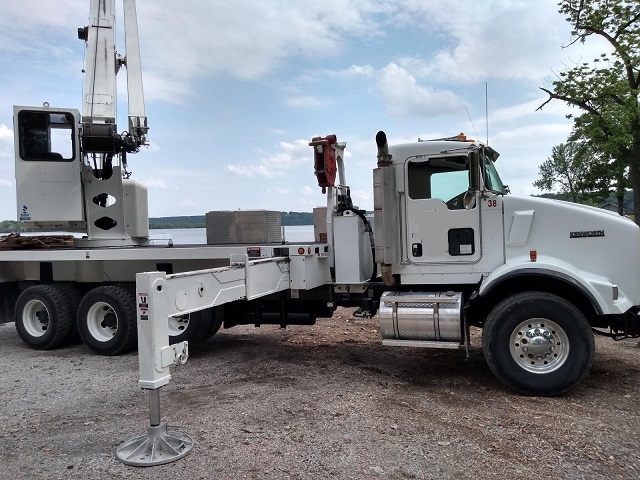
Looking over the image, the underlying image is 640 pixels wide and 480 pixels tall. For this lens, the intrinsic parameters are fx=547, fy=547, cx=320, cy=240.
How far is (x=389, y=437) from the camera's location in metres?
4.61

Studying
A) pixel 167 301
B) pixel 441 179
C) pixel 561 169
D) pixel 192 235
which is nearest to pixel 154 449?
pixel 167 301

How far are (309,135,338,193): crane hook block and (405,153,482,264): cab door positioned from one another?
1.11 m

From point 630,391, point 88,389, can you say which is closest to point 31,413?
point 88,389

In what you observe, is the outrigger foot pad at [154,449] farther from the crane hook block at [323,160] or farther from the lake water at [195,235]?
the lake water at [195,235]

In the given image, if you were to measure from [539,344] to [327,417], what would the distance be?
7.76ft

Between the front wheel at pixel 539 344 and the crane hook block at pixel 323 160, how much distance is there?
2.70m

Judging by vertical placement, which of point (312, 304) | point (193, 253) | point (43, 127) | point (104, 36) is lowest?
point (312, 304)

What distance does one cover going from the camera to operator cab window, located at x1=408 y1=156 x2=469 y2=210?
251 inches

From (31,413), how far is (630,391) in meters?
6.21

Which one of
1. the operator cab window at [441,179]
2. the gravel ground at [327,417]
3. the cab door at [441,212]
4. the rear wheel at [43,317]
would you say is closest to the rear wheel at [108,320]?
the gravel ground at [327,417]

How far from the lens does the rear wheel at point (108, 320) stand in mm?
7840

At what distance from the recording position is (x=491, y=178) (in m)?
6.46

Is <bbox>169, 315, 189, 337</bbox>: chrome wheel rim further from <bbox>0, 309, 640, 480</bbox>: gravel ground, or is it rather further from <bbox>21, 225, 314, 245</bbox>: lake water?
<bbox>21, 225, 314, 245</bbox>: lake water

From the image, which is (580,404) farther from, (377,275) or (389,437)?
(377,275)
